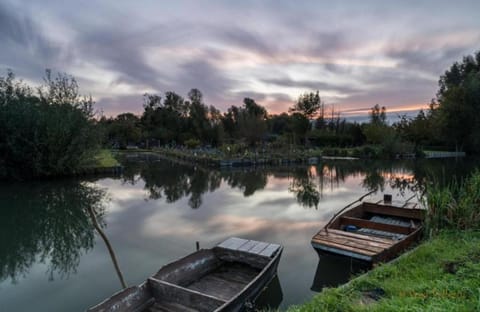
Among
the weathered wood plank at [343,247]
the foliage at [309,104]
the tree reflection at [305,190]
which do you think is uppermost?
the foliage at [309,104]

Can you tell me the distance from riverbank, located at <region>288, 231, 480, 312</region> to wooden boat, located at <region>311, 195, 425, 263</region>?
0.36 m

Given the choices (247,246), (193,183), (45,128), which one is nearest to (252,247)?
(247,246)

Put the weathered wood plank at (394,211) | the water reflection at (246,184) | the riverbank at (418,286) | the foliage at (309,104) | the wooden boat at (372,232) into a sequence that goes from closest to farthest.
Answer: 1. the riverbank at (418,286)
2. the wooden boat at (372,232)
3. the weathered wood plank at (394,211)
4. the water reflection at (246,184)
5. the foliage at (309,104)

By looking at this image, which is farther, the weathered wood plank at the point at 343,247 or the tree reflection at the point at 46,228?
the tree reflection at the point at 46,228

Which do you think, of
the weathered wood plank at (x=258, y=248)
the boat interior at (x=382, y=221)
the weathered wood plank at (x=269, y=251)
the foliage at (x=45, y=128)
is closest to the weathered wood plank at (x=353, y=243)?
the boat interior at (x=382, y=221)

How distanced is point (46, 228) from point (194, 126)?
3158 cm

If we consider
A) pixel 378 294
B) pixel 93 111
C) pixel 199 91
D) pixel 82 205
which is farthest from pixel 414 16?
pixel 199 91

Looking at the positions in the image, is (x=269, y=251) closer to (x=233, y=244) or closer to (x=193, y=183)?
(x=233, y=244)

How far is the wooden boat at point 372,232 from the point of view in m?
4.03

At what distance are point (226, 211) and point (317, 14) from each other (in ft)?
21.3

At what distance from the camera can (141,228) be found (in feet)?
21.7

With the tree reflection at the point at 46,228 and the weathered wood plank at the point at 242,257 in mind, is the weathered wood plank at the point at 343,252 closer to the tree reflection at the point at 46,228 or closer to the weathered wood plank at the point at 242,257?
the weathered wood plank at the point at 242,257

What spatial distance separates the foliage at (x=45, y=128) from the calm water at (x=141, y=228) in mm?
1336

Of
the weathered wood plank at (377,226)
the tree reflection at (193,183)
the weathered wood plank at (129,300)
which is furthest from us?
the tree reflection at (193,183)
